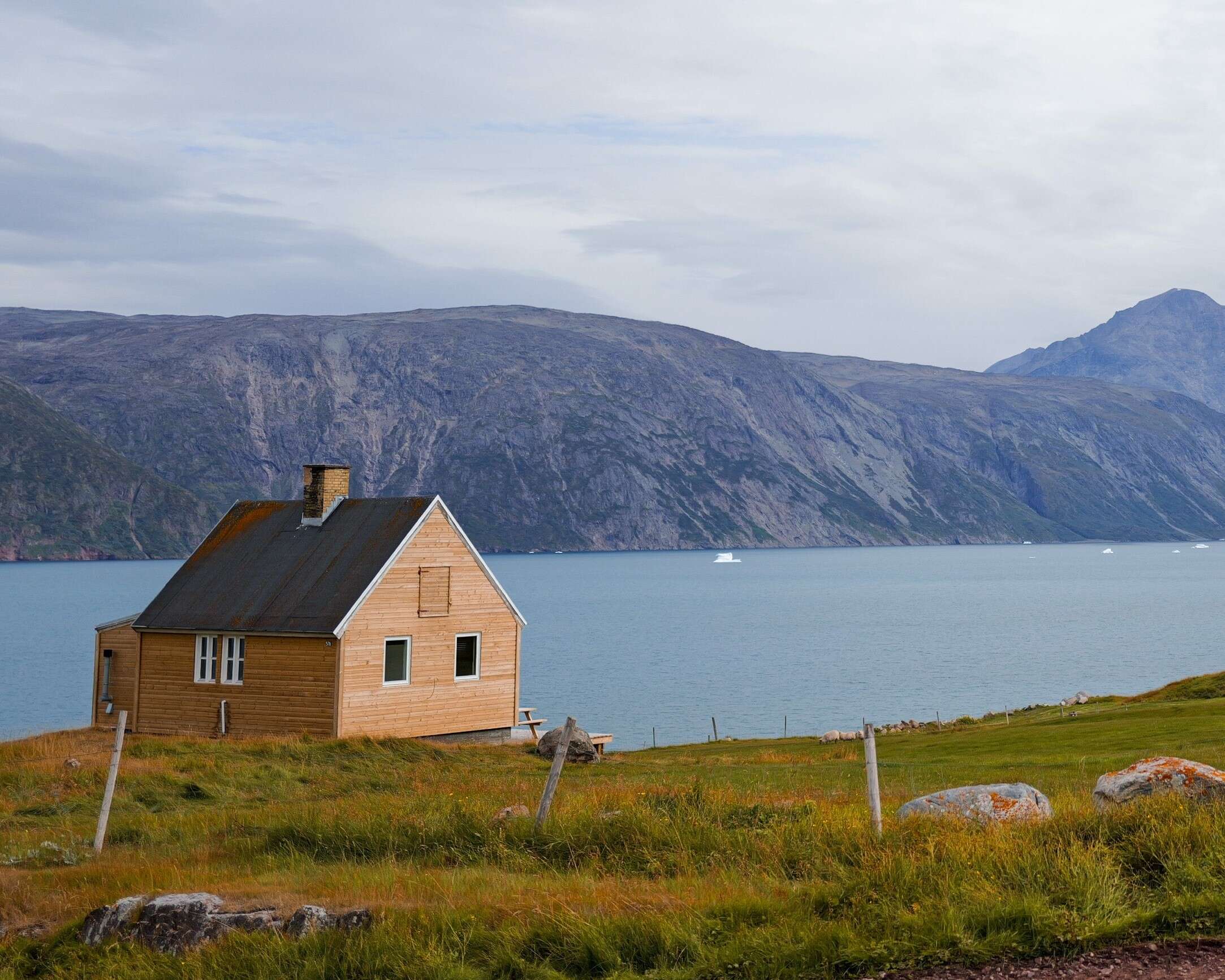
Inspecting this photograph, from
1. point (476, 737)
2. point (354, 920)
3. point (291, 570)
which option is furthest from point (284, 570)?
point (354, 920)

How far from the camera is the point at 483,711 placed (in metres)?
47.5

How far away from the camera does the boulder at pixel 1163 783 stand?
53.8ft

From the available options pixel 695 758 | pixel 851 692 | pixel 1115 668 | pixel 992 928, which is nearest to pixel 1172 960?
pixel 992 928

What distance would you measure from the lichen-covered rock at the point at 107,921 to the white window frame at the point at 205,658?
30.4m

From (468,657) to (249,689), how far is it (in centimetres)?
821

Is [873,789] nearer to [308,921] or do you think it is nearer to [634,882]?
[634,882]

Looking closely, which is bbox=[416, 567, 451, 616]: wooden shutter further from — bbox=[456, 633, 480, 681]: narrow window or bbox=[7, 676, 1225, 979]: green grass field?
bbox=[7, 676, 1225, 979]: green grass field

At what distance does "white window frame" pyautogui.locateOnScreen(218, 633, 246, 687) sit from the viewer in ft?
143

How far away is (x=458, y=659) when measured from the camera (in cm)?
4716

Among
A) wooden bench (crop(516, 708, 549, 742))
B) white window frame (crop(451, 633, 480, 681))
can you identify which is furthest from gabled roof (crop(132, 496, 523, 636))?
wooden bench (crop(516, 708, 549, 742))

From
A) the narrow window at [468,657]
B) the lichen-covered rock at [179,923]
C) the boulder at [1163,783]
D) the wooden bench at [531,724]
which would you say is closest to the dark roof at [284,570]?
the narrow window at [468,657]

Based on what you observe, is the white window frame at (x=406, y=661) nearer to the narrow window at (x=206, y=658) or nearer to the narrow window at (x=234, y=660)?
the narrow window at (x=234, y=660)

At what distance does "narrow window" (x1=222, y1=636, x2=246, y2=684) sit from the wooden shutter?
622 cm

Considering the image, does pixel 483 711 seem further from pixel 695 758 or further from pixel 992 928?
pixel 992 928
